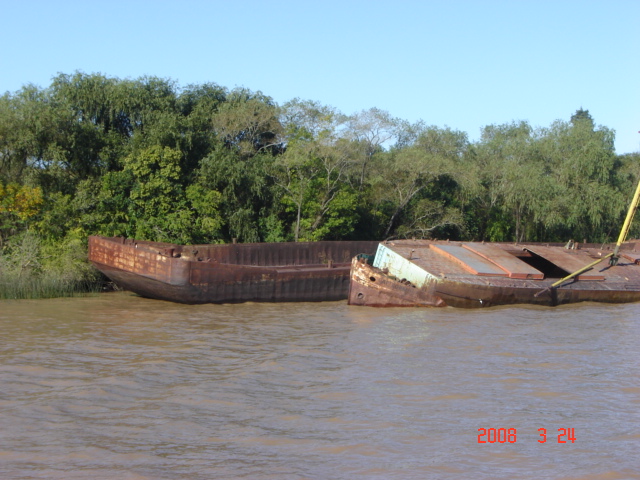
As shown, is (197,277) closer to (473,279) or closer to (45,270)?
(45,270)

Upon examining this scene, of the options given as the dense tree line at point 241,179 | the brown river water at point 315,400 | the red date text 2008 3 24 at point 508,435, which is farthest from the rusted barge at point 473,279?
the red date text 2008 3 24 at point 508,435

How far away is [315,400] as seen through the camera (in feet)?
24.5

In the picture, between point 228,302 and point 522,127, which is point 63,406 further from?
point 522,127

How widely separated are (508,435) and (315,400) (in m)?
2.14

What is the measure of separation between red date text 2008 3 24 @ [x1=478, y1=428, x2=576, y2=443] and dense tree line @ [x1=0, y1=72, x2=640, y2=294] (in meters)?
13.5

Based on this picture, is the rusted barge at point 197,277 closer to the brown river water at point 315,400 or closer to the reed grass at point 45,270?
the reed grass at point 45,270

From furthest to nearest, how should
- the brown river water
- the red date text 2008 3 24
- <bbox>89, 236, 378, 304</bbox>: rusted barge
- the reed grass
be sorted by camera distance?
the reed grass, <bbox>89, 236, 378, 304</bbox>: rusted barge, the red date text 2008 3 24, the brown river water

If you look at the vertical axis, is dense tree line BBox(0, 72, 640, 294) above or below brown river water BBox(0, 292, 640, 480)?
above

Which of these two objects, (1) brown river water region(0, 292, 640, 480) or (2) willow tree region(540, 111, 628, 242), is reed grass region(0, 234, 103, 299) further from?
(2) willow tree region(540, 111, 628, 242)

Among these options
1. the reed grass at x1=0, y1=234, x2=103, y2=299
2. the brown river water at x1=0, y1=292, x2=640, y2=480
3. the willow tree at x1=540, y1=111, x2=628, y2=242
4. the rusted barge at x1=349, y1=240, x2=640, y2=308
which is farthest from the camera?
the willow tree at x1=540, y1=111, x2=628, y2=242

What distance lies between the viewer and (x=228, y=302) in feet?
52.4

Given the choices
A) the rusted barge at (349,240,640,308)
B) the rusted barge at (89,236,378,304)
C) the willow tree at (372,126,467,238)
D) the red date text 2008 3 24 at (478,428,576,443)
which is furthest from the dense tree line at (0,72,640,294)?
the red date text 2008 3 24 at (478,428,576,443)

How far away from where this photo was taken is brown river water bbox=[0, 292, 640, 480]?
5676 mm

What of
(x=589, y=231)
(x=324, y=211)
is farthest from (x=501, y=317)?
(x=589, y=231)
